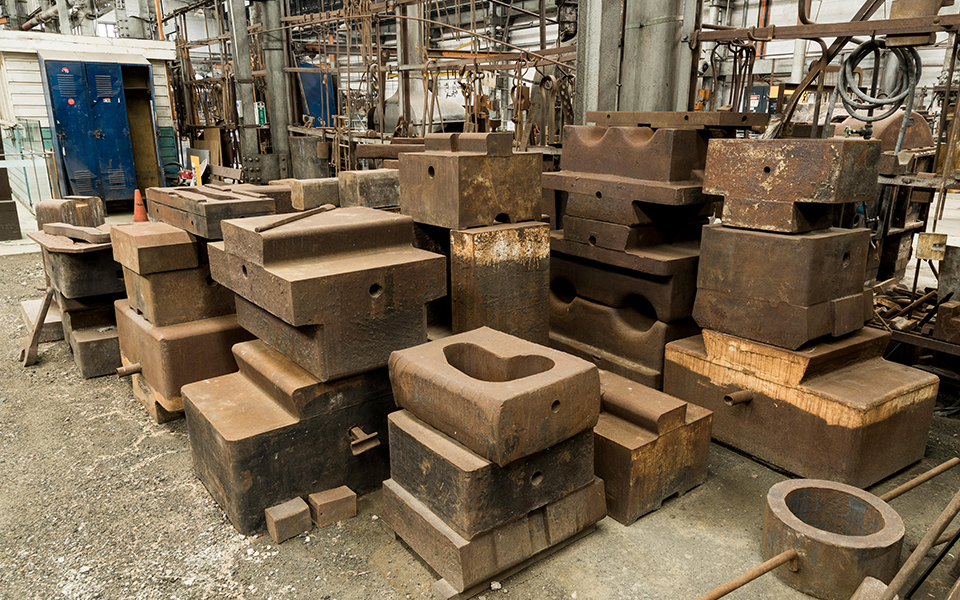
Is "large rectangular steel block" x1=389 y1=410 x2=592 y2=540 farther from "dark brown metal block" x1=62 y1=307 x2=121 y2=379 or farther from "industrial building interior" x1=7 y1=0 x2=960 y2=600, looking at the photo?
"dark brown metal block" x1=62 y1=307 x2=121 y2=379

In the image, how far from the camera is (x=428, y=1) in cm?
684

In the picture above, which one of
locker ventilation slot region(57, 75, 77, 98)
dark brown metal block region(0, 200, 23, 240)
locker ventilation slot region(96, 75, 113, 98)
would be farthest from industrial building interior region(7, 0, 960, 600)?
locker ventilation slot region(96, 75, 113, 98)

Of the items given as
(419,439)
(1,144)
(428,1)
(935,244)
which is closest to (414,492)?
(419,439)

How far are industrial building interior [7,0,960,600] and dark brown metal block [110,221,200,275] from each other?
17 millimetres

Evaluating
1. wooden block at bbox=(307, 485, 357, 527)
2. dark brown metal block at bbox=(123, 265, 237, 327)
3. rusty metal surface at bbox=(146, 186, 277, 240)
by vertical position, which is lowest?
wooden block at bbox=(307, 485, 357, 527)

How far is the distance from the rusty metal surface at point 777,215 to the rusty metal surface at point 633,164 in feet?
1.21

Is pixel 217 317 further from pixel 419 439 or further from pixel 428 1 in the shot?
pixel 428 1

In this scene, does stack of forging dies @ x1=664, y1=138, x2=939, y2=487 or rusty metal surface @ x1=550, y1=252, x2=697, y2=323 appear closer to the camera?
stack of forging dies @ x1=664, y1=138, x2=939, y2=487

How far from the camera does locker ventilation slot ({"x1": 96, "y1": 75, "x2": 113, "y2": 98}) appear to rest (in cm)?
1100

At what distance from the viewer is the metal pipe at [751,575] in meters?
1.94

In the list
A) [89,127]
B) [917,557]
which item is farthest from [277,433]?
[89,127]

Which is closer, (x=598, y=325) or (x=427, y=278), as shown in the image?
(x=427, y=278)

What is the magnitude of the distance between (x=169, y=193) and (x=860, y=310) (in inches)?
155

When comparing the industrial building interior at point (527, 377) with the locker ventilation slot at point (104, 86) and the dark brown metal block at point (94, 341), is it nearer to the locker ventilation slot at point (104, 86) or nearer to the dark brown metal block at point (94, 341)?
the dark brown metal block at point (94, 341)
